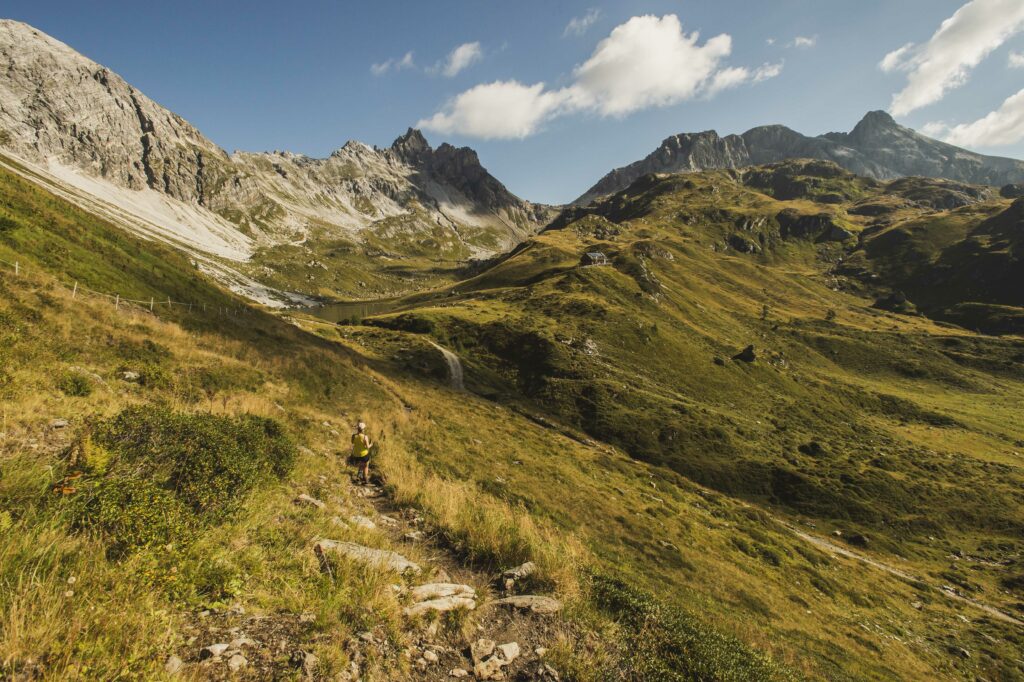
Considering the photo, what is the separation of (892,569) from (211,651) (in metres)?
60.9

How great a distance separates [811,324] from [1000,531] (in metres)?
106

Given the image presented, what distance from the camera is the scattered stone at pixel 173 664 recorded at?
466cm

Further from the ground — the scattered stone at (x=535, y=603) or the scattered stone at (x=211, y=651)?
the scattered stone at (x=211, y=651)

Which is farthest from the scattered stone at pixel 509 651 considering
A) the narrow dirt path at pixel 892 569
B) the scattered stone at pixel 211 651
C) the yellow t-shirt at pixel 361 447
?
the narrow dirt path at pixel 892 569

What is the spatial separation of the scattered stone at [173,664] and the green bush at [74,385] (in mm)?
11526

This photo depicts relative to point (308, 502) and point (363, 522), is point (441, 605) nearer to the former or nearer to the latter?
point (363, 522)

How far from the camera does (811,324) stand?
14875cm

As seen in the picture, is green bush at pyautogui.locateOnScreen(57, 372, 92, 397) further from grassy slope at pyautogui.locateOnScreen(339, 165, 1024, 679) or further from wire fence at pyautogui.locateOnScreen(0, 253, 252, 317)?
grassy slope at pyautogui.locateOnScreen(339, 165, 1024, 679)

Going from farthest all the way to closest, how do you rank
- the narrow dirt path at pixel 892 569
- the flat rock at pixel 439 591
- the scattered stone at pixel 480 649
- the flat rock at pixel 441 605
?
1. the narrow dirt path at pixel 892 569
2. the flat rock at pixel 439 591
3. the flat rock at pixel 441 605
4. the scattered stone at pixel 480 649

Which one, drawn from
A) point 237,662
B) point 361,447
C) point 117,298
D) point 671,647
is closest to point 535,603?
point 671,647

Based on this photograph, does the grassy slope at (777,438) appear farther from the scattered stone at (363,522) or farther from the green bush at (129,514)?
the green bush at (129,514)

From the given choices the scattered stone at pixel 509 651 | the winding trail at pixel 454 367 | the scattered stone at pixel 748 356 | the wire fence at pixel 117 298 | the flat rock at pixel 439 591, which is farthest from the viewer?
the scattered stone at pixel 748 356

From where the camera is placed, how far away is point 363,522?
11625mm

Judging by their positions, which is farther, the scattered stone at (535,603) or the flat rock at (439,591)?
the scattered stone at (535,603)
